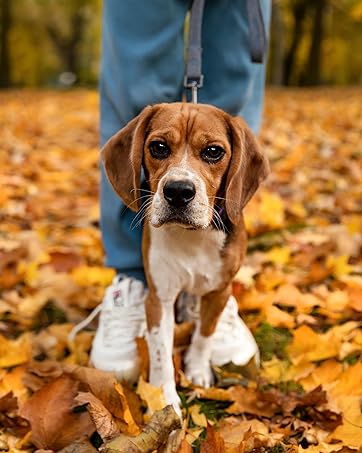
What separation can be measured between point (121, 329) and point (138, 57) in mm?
1106

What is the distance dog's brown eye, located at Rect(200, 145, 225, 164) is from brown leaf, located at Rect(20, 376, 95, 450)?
3.10 feet

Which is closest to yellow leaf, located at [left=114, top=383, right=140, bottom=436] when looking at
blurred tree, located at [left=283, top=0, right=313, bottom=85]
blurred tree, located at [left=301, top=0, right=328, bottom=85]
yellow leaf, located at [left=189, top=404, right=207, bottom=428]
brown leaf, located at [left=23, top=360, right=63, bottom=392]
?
yellow leaf, located at [left=189, top=404, right=207, bottom=428]

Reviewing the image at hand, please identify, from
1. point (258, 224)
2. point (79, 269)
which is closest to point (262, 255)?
point (258, 224)

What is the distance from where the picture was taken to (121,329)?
259 cm

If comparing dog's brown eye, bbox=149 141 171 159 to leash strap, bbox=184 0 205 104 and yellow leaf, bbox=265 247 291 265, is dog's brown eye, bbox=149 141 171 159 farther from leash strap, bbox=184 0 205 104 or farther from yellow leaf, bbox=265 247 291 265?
yellow leaf, bbox=265 247 291 265

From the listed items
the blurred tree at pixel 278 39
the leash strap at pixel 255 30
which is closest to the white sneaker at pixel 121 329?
the leash strap at pixel 255 30

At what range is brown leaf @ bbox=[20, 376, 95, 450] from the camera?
2.05 meters

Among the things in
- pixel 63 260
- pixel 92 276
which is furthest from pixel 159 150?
pixel 63 260

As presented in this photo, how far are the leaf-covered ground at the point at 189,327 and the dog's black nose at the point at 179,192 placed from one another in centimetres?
67

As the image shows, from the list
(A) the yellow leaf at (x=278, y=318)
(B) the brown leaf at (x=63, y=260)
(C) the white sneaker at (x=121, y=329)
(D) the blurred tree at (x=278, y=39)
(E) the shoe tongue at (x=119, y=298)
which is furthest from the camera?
(D) the blurred tree at (x=278, y=39)

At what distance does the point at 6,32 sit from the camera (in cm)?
2506

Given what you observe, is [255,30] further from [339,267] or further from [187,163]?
[339,267]

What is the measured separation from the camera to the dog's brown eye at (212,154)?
6.68ft

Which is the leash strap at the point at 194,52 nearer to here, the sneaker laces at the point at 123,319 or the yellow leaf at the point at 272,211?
the sneaker laces at the point at 123,319
